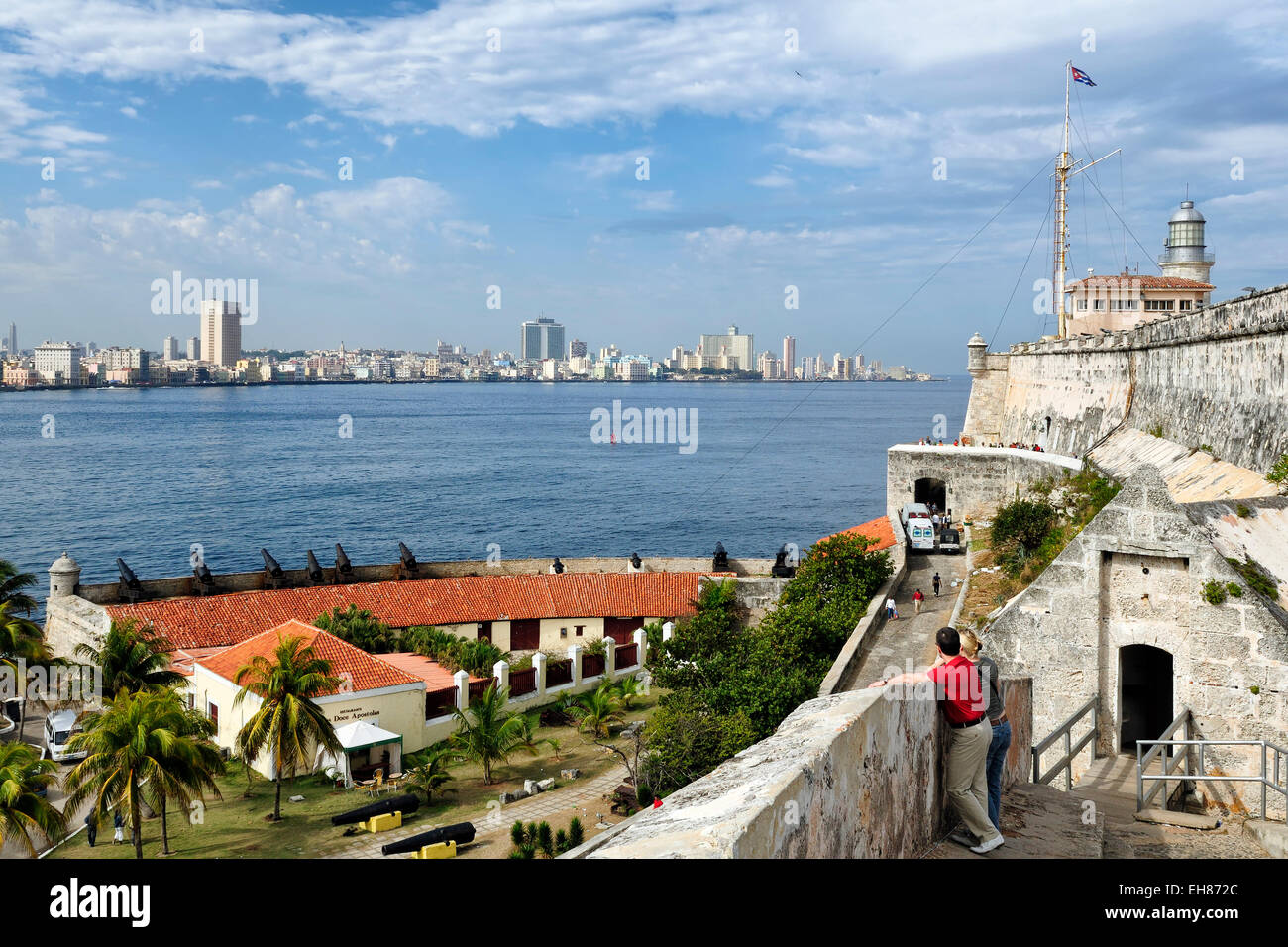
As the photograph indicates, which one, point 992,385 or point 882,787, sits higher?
point 992,385

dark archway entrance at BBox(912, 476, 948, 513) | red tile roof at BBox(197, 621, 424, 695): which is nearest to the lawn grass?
red tile roof at BBox(197, 621, 424, 695)

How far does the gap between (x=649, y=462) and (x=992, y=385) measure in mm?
69353

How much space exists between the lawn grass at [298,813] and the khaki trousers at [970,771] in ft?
53.5

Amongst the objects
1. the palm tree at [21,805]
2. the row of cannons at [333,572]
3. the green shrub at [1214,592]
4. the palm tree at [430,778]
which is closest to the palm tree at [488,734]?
the palm tree at [430,778]

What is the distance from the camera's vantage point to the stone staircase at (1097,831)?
5.30 meters

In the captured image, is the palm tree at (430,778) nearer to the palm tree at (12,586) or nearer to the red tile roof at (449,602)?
the red tile roof at (449,602)

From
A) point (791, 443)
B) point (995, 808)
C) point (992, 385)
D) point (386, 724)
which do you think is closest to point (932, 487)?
point (992, 385)

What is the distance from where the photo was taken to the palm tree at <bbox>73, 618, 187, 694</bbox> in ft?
81.5

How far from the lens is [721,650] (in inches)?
1136

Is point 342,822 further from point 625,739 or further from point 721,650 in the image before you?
point 721,650

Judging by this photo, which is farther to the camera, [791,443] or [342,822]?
[791,443]

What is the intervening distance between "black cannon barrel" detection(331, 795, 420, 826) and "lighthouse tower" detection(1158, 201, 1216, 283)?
42680 millimetres
